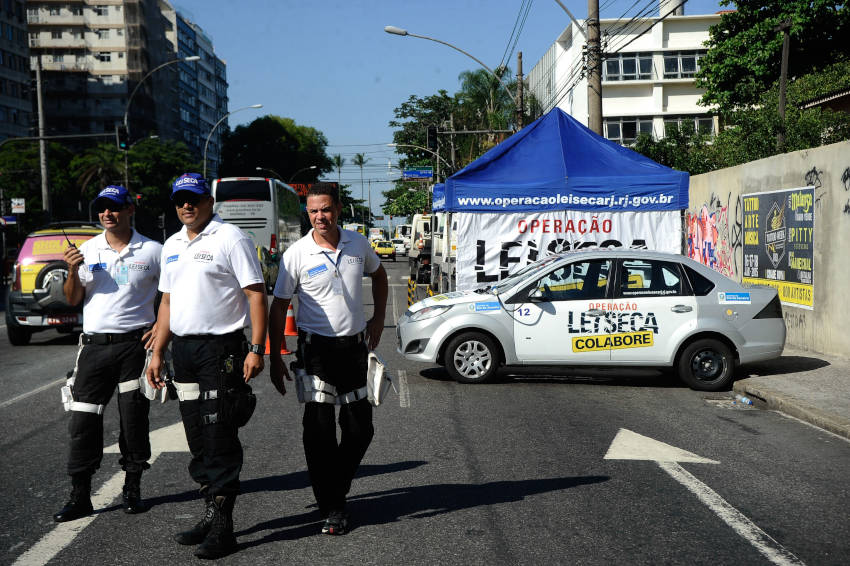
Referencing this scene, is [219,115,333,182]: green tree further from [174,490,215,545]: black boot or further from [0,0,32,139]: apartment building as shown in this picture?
[174,490,215,545]: black boot

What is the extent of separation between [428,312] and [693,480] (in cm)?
478

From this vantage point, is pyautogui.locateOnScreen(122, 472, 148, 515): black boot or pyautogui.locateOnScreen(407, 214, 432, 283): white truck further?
pyautogui.locateOnScreen(407, 214, 432, 283): white truck

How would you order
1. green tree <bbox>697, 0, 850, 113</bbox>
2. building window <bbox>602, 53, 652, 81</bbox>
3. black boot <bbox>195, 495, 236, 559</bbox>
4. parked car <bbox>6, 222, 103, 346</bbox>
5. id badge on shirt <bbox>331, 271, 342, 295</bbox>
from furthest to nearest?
building window <bbox>602, 53, 652, 81</bbox> < green tree <bbox>697, 0, 850, 113</bbox> < parked car <bbox>6, 222, 103, 346</bbox> < id badge on shirt <bbox>331, 271, 342, 295</bbox> < black boot <bbox>195, 495, 236, 559</bbox>

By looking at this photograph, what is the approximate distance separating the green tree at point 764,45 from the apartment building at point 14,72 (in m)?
54.7

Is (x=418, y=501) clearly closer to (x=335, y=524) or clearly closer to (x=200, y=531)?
(x=335, y=524)

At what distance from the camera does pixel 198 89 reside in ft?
413

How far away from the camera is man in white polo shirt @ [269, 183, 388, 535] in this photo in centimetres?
501

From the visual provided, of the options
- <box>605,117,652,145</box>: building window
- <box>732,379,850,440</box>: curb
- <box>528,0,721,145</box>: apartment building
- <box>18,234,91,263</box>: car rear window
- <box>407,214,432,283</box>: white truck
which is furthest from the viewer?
<box>605,117,652,145</box>: building window

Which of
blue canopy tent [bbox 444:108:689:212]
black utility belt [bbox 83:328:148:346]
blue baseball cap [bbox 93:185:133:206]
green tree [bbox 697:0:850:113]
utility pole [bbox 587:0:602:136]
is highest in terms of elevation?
green tree [bbox 697:0:850:113]

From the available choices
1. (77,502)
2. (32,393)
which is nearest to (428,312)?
(32,393)

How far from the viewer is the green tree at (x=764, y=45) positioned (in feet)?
116

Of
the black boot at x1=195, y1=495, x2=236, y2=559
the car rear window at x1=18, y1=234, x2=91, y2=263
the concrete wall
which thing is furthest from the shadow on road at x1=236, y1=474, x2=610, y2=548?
the car rear window at x1=18, y1=234, x2=91, y2=263

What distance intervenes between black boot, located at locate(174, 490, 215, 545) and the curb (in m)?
5.62

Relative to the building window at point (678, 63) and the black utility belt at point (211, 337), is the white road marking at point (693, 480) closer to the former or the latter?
the black utility belt at point (211, 337)
